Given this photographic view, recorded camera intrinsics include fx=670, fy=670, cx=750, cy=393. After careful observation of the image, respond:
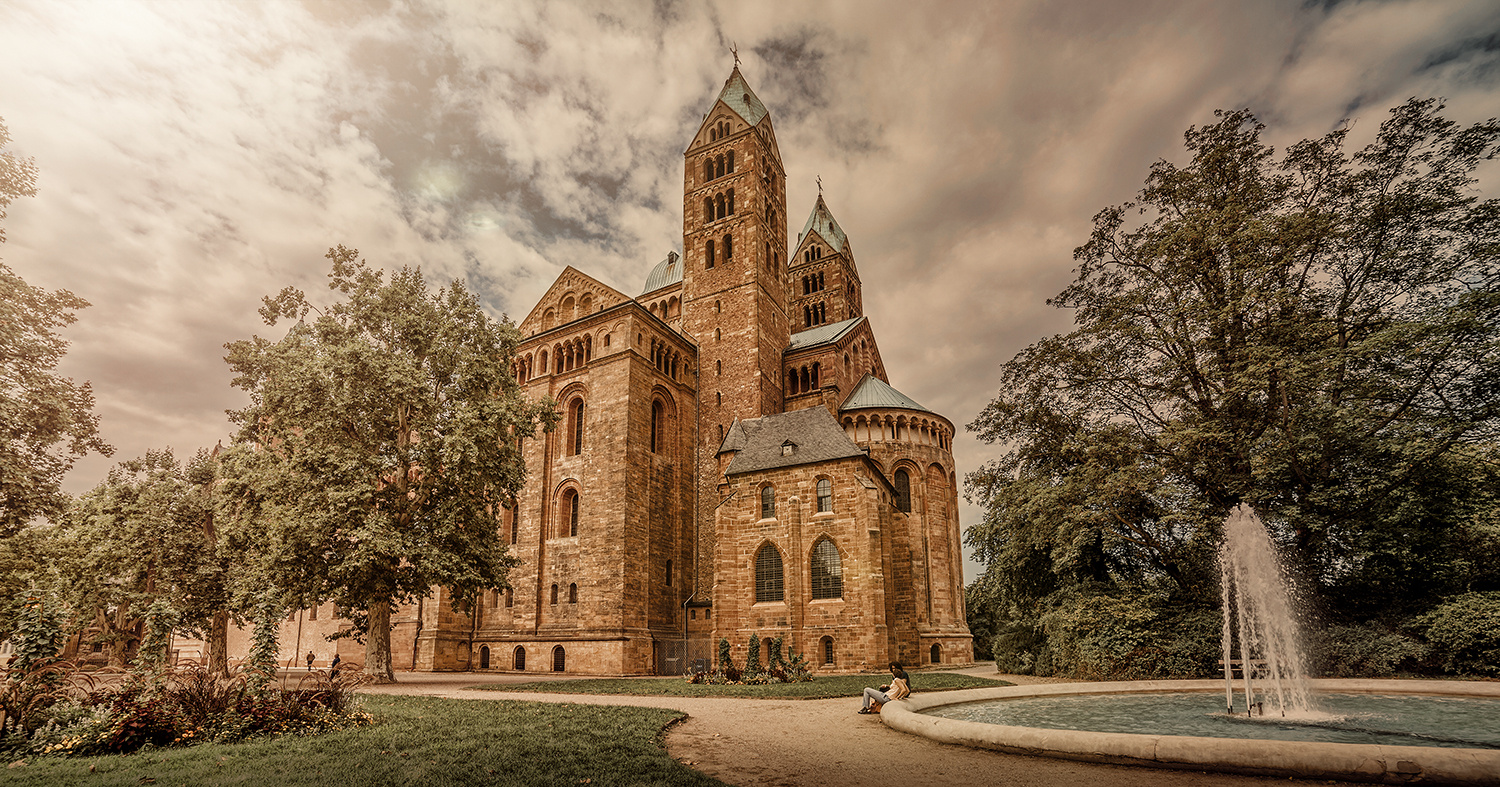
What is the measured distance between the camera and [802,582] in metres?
27.7

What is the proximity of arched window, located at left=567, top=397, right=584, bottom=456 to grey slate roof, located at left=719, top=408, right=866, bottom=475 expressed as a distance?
7354 millimetres

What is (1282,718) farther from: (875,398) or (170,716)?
(875,398)

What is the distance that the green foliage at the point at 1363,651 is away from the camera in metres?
17.0

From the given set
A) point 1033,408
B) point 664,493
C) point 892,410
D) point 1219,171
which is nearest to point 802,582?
point 664,493

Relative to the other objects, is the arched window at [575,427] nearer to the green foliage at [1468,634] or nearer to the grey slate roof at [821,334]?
the grey slate roof at [821,334]

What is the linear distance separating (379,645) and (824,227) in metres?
48.8

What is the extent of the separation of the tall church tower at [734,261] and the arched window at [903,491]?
26.3ft

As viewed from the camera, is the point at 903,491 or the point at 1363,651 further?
the point at 903,491

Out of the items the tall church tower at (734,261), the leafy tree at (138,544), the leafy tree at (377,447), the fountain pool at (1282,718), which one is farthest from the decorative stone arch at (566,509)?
the fountain pool at (1282,718)

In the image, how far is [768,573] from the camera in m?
28.8

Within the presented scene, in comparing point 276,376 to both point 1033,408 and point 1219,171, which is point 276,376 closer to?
point 1033,408

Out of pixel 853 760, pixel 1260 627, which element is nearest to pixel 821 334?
pixel 1260 627

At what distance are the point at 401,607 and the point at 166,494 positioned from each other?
11.8 metres

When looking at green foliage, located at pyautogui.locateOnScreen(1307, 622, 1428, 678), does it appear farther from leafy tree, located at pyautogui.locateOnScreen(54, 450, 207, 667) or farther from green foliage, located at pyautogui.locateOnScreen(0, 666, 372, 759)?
leafy tree, located at pyautogui.locateOnScreen(54, 450, 207, 667)
